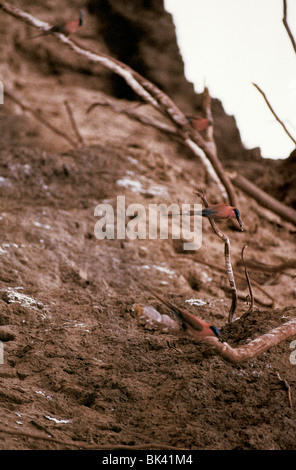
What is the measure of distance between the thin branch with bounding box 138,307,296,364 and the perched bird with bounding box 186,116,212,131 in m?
1.26

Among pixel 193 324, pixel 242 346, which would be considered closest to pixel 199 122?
pixel 242 346

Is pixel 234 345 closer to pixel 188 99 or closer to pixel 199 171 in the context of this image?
pixel 199 171

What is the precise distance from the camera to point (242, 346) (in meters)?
1.17

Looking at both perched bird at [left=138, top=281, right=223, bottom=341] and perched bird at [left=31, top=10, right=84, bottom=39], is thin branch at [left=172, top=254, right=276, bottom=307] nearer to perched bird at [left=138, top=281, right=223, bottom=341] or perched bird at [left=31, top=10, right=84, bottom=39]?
perched bird at [left=138, top=281, right=223, bottom=341]

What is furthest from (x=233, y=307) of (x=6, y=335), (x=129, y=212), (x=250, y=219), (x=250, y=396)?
(x=250, y=219)

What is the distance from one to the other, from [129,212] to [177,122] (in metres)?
0.52

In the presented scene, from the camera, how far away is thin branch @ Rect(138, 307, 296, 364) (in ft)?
3.17

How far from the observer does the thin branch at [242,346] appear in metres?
0.97

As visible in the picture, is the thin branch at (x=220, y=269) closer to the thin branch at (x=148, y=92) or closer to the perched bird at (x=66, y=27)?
the thin branch at (x=148, y=92)

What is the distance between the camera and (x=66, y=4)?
14.8ft

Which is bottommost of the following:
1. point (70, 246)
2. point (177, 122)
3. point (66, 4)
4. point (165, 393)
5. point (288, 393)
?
point (70, 246)

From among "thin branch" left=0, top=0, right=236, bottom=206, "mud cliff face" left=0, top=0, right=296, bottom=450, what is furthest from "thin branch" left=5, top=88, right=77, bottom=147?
"thin branch" left=0, top=0, right=236, bottom=206

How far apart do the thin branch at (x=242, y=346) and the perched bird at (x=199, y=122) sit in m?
Result: 1.26

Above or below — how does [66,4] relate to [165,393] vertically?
above
